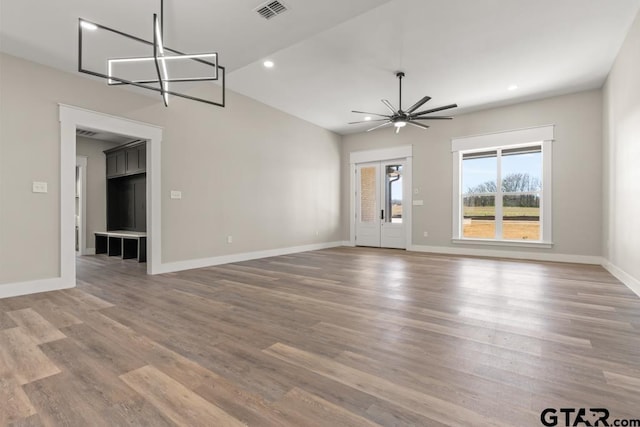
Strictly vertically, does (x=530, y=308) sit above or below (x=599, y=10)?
below

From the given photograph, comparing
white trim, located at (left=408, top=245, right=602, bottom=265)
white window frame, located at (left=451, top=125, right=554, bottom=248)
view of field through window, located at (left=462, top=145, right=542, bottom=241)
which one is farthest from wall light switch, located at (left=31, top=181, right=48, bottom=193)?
view of field through window, located at (left=462, top=145, right=542, bottom=241)

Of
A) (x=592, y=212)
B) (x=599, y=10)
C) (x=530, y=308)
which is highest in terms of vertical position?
(x=599, y=10)

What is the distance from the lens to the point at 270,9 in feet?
9.03

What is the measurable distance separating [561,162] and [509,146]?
959mm

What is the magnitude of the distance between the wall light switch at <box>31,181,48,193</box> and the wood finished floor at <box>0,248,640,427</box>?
124 cm

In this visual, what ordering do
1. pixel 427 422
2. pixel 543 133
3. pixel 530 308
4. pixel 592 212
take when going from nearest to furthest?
1. pixel 427 422
2. pixel 530 308
3. pixel 592 212
4. pixel 543 133

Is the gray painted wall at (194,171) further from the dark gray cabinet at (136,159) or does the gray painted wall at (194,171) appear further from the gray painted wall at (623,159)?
the gray painted wall at (623,159)

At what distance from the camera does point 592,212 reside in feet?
18.2

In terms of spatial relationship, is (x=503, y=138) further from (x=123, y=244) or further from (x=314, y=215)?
(x=123, y=244)

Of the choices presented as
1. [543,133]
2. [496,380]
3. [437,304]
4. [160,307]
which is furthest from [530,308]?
[543,133]

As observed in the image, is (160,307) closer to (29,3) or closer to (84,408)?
(84,408)

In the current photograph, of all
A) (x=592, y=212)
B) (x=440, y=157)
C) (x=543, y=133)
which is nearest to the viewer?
(x=592, y=212)

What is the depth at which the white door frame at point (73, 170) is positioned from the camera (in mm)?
3822

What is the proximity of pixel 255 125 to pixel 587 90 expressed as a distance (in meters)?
6.25
